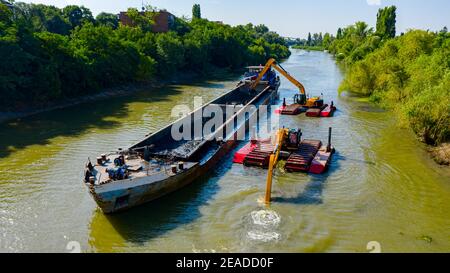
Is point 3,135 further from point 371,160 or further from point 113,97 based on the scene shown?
point 371,160

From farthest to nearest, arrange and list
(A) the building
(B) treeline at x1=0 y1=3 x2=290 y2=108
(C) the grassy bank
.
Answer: (A) the building, (B) treeline at x1=0 y1=3 x2=290 y2=108, (C) the grassy bank

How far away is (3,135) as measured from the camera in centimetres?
2364

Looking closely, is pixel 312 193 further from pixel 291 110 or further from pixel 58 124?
pixel 58 124

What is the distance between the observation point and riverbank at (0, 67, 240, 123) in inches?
1118

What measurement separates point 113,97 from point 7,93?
11455mm

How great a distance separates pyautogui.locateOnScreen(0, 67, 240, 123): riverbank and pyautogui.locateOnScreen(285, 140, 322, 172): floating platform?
65.9 feet

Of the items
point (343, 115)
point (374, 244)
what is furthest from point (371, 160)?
point (343, 115)

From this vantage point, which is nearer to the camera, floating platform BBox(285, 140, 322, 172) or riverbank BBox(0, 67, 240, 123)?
floating platform BBox(285, 140, 322, 172)

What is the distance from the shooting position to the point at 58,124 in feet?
88.3

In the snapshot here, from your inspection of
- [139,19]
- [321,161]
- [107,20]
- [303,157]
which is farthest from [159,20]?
[321,161]

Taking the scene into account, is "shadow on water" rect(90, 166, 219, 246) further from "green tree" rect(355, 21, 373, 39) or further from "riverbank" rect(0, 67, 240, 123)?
"green tree" rect(355, 21, 373, 39)

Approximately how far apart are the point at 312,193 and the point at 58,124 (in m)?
18.8

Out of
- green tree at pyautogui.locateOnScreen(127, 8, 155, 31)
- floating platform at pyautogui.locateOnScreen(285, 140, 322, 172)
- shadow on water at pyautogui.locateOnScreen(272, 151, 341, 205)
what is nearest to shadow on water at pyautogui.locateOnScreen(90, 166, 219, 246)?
shadow on water at pyautogui.locateOnScreen(272, 151, 341, 205)

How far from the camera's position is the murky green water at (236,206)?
12.5m
